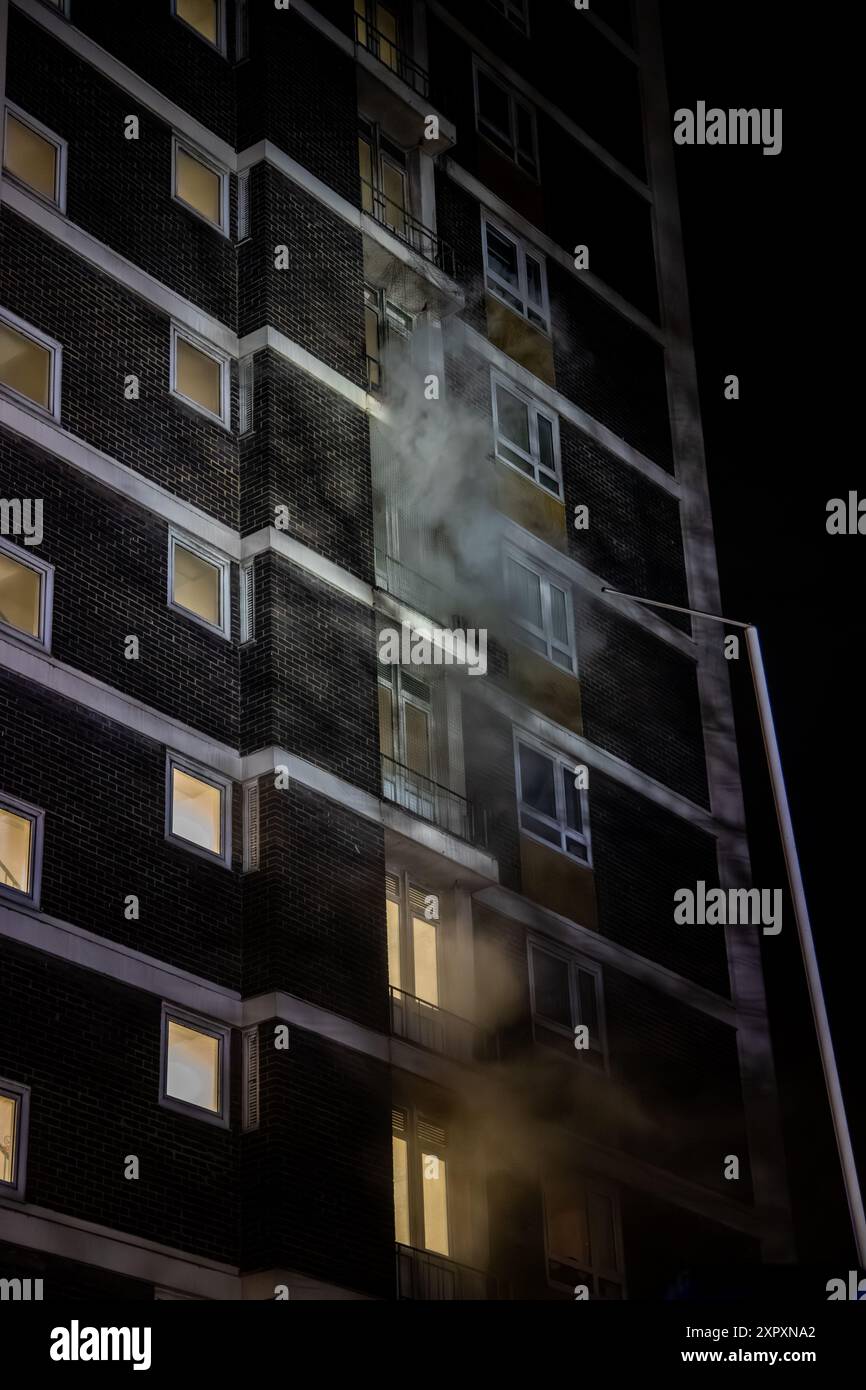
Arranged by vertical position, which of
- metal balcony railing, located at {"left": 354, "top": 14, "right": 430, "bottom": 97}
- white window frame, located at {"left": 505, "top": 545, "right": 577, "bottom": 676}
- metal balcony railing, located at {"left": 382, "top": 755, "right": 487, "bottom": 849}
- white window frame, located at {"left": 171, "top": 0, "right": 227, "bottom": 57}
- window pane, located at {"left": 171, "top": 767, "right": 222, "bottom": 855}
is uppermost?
metal balcony railing, located at {"left": 354, "top": 14, "right": 430, "bottom": 97}

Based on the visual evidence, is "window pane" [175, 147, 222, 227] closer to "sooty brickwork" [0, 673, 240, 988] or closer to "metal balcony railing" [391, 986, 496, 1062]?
"sooty brickwork" [0, 673, 240, 988]

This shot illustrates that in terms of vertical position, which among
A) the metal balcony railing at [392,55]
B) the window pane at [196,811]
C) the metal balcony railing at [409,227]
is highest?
the metal balcony railing at [392,55]

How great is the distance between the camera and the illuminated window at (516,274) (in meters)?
37.4

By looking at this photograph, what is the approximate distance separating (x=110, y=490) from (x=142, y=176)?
209 inches

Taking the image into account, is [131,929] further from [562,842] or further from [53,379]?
[562,842]

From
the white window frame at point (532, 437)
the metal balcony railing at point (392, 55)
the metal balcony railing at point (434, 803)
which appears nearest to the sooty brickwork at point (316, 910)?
the metal balcony railing at point (434, 803)

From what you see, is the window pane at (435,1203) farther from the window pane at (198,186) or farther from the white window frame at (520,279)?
the white window frame at (520,279)

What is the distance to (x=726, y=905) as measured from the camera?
120 feet

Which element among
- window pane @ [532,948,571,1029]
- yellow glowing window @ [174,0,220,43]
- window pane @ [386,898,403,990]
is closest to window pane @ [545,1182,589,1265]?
window pane @ [532,948,571,1029]

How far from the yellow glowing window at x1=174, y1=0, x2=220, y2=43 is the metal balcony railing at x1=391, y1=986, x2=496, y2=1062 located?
1480cm

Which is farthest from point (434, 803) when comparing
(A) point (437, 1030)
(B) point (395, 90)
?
(B) point (395, 90)

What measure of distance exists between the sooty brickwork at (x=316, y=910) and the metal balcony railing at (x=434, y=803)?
6.31 feet

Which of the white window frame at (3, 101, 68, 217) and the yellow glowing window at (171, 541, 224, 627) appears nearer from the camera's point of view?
the white window frame at (3, 101, 68, 217)

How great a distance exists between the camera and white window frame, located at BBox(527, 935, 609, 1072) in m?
31.9
